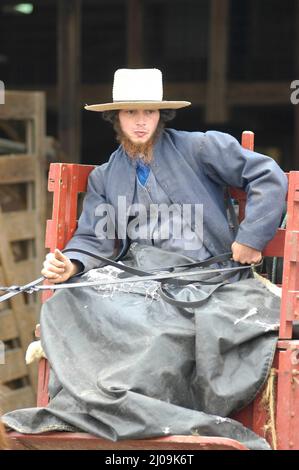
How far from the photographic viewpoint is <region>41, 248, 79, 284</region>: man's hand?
3.81 m

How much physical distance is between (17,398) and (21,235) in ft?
3.51

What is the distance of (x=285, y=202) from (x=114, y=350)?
882mm

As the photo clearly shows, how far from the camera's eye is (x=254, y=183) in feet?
12.5

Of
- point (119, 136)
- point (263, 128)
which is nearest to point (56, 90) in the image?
point (263, 128)

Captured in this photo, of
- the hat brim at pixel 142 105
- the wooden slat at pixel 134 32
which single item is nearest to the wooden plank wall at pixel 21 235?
the wooden slat at pixel 134 32

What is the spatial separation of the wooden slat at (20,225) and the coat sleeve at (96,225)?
2.56 metres

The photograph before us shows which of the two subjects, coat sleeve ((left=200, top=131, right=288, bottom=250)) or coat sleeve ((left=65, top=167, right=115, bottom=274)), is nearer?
coat sleeve ((left=200, top=131, right=288, bottom=250))

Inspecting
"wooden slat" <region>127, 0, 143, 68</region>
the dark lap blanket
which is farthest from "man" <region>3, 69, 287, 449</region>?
"wooden slat" <region>127, 0, 143, 68</region>

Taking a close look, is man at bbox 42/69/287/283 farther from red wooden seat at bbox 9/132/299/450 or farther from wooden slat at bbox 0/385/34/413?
wooden slat at bbox 0/385/34/413

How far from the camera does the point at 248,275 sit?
3973 millimetres

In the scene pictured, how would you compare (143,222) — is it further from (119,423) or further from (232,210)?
(119,423)

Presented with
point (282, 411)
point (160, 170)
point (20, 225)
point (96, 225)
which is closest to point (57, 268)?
point (96, 225)

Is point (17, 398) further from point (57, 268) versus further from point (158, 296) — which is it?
point (158, 296)

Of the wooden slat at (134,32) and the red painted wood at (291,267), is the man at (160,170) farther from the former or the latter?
the wooden slat at (134,32)
